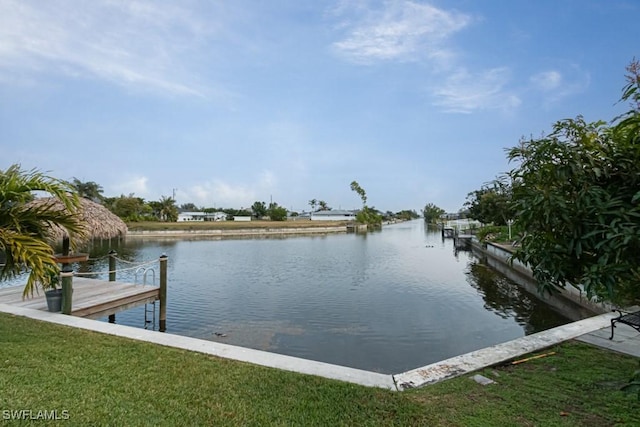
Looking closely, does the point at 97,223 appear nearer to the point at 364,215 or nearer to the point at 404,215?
the point at 364,215

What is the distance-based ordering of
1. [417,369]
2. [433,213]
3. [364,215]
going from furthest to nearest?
1. [433,213]
2. [364,215]
3. [417,369]

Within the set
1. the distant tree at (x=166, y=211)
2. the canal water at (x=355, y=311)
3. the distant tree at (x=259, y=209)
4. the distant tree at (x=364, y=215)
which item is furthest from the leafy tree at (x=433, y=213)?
the canal water at (x=355, y=311)

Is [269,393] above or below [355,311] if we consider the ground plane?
above

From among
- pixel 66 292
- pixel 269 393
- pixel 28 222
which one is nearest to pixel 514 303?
pixel 269 393

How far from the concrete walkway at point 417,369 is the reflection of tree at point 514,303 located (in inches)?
133

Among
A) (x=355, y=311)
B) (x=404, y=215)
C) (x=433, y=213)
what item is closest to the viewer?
(x=355, y=311)

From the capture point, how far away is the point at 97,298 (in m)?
8.33

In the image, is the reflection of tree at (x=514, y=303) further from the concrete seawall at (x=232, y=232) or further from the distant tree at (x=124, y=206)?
the distant tree at (x=124, y=206)

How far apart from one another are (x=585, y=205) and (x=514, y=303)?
461 inches

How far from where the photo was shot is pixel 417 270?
1933cm

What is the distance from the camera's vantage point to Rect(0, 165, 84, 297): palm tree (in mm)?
5215

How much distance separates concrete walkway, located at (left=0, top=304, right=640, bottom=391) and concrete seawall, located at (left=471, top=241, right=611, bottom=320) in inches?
25.7

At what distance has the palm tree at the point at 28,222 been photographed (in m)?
5.21

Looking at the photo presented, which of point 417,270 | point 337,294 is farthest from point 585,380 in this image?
point 417,270
